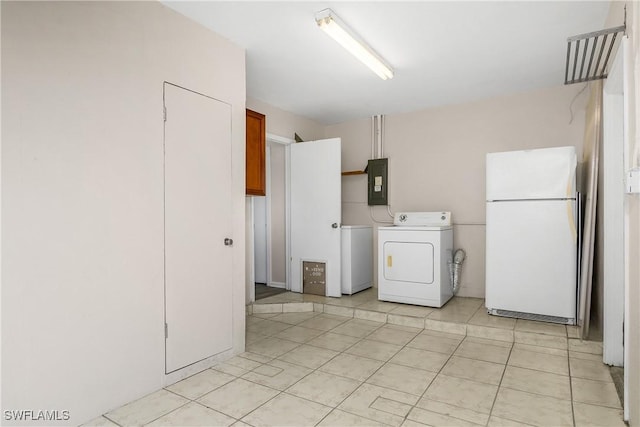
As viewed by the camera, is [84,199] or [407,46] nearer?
[84,199]

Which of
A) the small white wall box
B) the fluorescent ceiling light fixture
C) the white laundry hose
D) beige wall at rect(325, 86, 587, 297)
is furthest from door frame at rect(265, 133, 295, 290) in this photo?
the small white wall box

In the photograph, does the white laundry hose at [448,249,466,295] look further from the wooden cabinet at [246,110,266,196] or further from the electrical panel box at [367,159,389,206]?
the wooden cabinet at [246,110,266,196]

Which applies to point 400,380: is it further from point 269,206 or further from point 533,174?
point 269,206

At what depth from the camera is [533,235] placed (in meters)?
3.40

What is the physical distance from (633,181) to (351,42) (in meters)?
2.05

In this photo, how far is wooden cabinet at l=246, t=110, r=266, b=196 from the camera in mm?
3328

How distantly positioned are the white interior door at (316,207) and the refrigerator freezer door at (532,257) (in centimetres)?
183

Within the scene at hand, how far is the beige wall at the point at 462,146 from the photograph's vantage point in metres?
4.02

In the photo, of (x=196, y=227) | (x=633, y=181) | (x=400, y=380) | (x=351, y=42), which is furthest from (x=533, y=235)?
(x=196, y=227)

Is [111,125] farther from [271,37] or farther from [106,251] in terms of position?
[271,37]

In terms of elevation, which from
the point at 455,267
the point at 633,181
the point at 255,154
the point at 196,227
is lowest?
the point at 455,267

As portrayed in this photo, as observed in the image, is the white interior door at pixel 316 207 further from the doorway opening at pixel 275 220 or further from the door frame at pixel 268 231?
the doorway opening at pixel 275 220

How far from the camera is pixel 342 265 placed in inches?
184

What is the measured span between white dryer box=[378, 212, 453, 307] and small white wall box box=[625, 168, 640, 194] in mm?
2234
